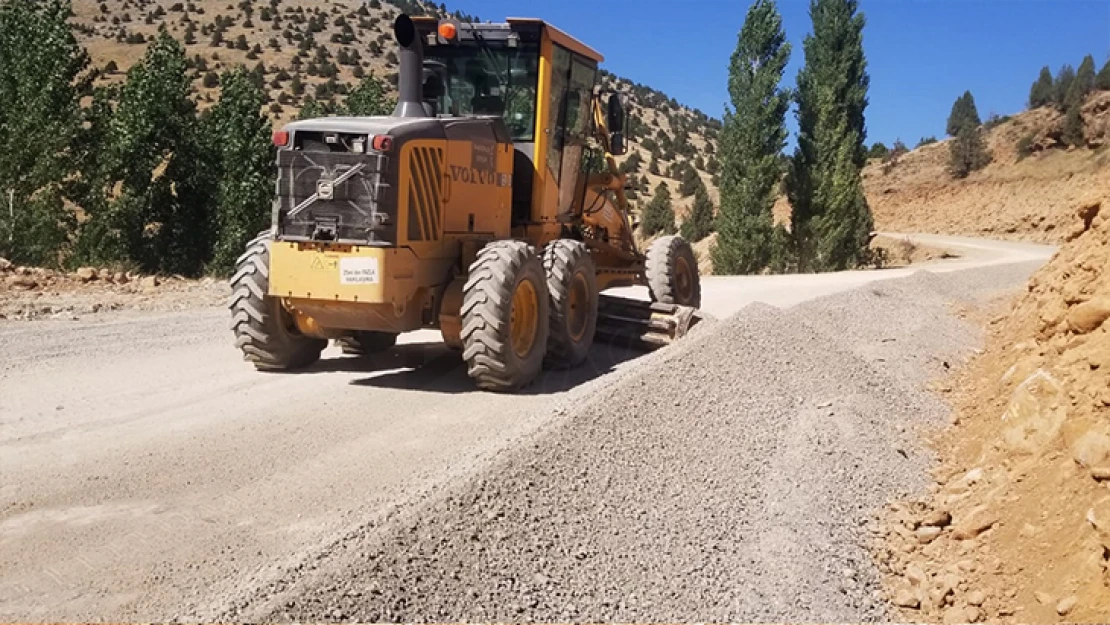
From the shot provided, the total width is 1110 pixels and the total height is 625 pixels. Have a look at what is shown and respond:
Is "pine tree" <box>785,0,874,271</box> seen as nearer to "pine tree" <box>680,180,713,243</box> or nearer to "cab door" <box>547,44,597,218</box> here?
"pine tree" <box>680,180,713,243</box>

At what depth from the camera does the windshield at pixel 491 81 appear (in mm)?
9234

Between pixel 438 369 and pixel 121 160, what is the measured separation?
14.9m

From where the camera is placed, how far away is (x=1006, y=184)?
47.7m

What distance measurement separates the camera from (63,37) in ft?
65.1

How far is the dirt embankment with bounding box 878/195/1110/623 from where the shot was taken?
417cm

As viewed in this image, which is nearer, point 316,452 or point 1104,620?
point 1104,620

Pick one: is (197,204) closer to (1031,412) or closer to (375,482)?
(375,482)

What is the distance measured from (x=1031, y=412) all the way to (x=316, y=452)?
14.8 feet

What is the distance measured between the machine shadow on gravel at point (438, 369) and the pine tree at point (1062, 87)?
1935 inches

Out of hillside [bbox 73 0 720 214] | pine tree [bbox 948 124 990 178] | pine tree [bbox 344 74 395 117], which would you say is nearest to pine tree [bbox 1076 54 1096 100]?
pine tree [bbox 948 124 990 178]

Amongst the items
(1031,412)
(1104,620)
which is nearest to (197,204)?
(1031,412)

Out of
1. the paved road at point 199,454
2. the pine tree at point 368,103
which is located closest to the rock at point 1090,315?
the paved road at point 199,454

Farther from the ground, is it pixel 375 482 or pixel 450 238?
pixel 450 238

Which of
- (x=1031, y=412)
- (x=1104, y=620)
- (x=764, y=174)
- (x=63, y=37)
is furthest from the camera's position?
(x=764, y=174)
